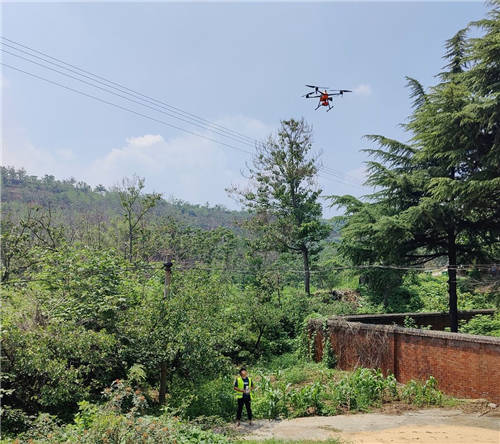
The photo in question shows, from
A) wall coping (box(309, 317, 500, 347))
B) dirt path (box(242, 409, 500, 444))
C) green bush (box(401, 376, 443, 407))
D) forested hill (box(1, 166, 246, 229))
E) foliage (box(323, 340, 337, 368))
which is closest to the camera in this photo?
dirt path (box(242, 409, 500, 444))

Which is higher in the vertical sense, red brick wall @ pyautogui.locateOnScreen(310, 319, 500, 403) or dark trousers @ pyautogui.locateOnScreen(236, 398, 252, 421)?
red brick wall @ pyautogui.locateOnScreen(310, 319, 500, 403)

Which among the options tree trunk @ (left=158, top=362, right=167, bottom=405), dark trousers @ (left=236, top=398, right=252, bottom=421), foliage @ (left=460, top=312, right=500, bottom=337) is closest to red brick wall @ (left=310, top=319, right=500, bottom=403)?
foliage @ (left=460, top=312, right=500, bottom=337)

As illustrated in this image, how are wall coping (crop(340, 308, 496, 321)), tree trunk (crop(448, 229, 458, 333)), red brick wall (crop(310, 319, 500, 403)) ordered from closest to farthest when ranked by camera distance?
red brick wall (crop(310, 319, 500, 403)) < tree trunk (crop(448, 229, 458, 333)) < wall coping (crop(340, 308, 496, 321))

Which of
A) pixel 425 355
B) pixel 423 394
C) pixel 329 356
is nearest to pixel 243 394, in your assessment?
pixel 423 394

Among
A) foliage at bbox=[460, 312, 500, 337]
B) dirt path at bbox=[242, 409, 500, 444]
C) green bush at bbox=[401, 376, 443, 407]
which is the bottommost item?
dirt path at bbox=[242, 409, 500, 444]

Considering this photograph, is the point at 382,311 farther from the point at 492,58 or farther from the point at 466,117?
the point at 492,58

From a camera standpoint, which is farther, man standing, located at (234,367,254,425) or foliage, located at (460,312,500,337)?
foliage, located at (460,312,500,337)

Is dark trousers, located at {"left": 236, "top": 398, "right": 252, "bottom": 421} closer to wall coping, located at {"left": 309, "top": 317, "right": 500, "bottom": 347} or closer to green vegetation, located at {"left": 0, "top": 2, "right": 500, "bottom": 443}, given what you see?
green vegetation, located at {"left": 0, "top": 2, "right": 500, "bottom": 443}

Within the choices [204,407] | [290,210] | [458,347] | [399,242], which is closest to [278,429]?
[204,407]
